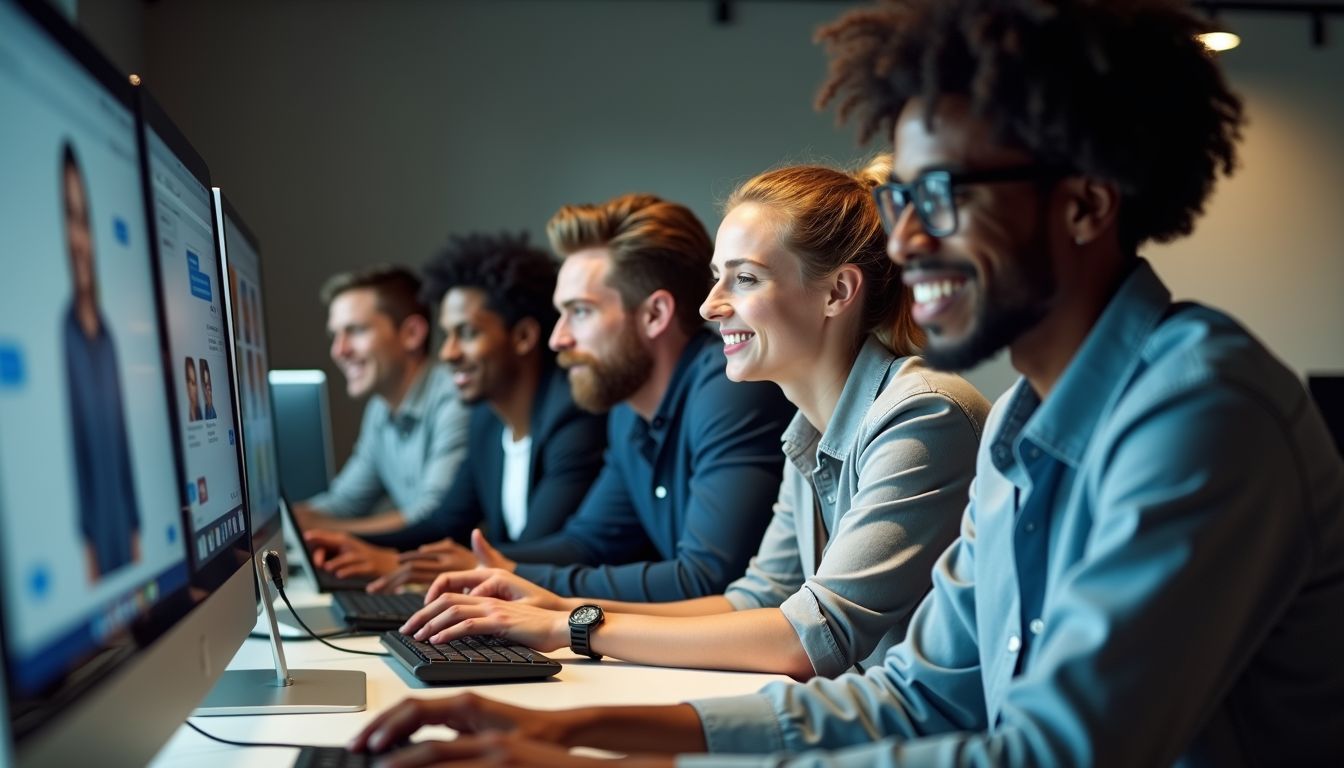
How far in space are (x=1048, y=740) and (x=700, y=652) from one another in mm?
676

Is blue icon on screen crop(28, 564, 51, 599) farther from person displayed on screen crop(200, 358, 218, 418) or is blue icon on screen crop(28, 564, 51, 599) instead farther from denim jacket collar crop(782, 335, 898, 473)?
denim jacket collar crop(782, 335, 898, 473)

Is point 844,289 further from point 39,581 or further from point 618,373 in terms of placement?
point 39,581

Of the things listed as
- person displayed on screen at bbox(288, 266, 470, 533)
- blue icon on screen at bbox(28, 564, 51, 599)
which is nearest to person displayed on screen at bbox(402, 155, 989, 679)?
blue icon on screen at bbox(28, 564, 51, 599)

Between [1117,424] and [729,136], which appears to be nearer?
[1117,424]

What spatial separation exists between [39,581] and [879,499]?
3.49 feet

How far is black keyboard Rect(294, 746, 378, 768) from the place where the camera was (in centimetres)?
94

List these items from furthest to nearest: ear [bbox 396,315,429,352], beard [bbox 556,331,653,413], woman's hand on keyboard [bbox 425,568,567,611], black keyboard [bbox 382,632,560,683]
Answer: 1. ear [bbox 396,315,429,352]
2. beard [bbox 556,331,653,413]
3. woman's hand on keyboard [bbox 425,568,567,611]
4. black keyboard [bbox 382,632,560,683]

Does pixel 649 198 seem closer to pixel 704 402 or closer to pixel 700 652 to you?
pixel 704 402

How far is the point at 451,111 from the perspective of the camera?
467cm

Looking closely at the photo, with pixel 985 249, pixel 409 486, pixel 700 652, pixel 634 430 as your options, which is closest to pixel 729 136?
pixel 409 486

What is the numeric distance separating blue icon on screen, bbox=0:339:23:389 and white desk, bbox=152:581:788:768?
0.49 m

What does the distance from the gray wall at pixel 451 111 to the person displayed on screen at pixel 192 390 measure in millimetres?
3553

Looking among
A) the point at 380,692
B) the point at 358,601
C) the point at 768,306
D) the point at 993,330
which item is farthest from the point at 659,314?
the point at 993,330

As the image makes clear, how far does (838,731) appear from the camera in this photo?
1.10 meters
